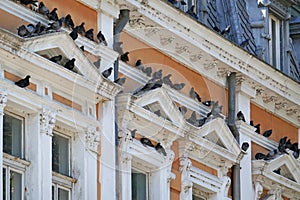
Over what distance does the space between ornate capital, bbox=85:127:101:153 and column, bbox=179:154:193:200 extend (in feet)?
6.99

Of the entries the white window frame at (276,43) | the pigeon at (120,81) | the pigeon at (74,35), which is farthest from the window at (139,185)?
the white window frame at (276,43)

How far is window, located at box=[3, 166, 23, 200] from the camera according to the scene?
20875 mm

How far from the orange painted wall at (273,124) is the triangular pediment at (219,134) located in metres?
1.24

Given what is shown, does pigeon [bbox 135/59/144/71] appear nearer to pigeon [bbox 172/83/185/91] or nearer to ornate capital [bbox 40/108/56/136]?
pigeon [bbox 172/83/185/91]

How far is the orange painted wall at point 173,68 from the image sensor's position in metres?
23.7

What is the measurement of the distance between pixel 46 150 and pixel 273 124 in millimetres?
6310

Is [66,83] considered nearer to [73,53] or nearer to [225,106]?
[73,53]

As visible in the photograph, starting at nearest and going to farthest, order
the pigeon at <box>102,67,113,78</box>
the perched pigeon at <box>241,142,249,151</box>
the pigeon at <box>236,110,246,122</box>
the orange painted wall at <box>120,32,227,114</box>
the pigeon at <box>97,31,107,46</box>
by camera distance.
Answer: the pigeon at <box>102,67,113,78</box> → the pigeon at <box>97,31,107,46</box> → the orange painted wall at <box>120,32,227,114</box> → the perched pigeon at <box>241,142,249,151</box> → the pigeon at <box>236,110,246,122</box>

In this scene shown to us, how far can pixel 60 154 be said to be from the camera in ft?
72.0

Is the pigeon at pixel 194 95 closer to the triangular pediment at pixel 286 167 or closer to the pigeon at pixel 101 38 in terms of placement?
the triangular pediment at pixel 286 167

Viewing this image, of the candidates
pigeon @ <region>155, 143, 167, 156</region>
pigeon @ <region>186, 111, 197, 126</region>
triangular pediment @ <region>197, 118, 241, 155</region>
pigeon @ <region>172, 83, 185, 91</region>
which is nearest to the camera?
pigeon @ <region>155, 143, 167, 156</region>

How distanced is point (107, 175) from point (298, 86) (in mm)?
5339

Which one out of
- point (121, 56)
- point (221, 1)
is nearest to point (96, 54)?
point (121, 56)

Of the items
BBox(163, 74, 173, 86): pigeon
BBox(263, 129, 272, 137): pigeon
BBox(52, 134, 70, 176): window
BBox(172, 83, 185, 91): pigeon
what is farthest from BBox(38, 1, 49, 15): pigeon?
BBox(263, 129, 272, 137): pigeon
